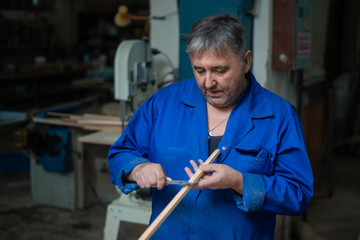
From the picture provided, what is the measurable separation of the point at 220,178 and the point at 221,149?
0.53 feet

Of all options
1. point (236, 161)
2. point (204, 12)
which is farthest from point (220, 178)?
point (204, 12)

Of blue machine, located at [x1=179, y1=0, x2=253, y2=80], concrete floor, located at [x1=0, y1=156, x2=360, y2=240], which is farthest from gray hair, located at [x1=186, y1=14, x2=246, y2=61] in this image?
concrete floor, located at [x1=0, y1=156, x2=360, y2=240]

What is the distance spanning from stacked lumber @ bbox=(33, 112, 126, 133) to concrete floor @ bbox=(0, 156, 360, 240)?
686 mm

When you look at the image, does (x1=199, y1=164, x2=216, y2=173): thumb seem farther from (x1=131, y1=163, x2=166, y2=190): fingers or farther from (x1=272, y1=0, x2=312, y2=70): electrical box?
(x1=272, y1=0, x2=312, y2=70): electrical box

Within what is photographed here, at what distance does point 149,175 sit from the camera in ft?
4.13

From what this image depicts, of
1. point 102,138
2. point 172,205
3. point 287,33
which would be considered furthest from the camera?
point 102,138

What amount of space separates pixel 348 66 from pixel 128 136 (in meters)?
4.38

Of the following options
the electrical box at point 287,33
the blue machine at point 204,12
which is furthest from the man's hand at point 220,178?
the electrical box at point 287,33

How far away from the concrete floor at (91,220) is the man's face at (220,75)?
1655 millimetres

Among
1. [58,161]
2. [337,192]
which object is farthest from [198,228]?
[337,192]

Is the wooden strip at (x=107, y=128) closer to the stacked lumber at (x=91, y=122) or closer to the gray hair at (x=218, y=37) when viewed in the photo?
the stacked lumber at (x=91, y=122)

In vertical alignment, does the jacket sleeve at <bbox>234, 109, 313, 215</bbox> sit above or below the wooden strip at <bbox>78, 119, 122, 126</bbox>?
above

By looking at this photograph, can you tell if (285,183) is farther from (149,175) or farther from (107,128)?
(107,128)

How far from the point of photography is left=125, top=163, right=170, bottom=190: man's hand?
1.24m
